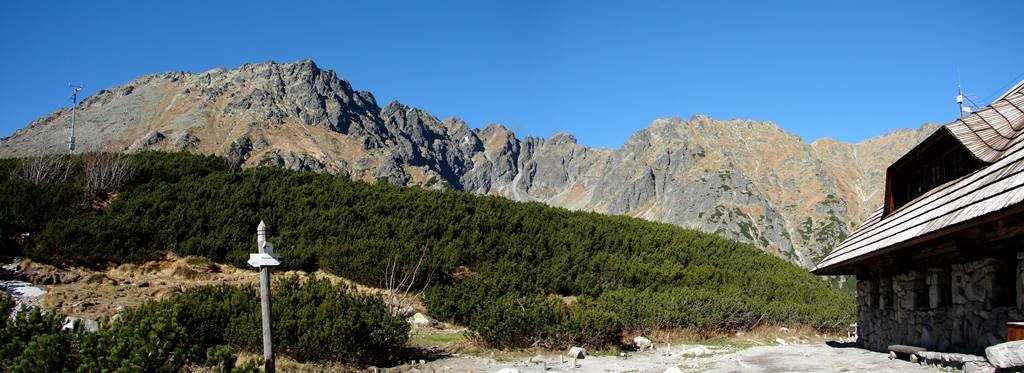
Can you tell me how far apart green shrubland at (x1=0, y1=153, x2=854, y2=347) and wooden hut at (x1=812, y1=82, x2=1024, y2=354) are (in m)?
5.70

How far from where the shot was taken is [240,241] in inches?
830

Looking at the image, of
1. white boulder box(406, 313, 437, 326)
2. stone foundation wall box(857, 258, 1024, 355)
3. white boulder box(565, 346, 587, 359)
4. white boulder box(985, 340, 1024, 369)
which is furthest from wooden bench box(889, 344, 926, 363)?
white boulder box(406, 313, 437, 326)

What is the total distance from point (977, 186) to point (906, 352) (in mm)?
2900

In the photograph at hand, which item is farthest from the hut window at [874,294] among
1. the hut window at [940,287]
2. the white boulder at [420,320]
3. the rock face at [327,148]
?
the rock face at [327,148]

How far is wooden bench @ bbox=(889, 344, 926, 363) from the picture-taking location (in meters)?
9.51

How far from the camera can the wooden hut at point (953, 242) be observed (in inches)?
293

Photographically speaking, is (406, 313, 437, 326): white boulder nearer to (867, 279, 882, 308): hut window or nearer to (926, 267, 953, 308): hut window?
(867, 279, 882, 308): hut window

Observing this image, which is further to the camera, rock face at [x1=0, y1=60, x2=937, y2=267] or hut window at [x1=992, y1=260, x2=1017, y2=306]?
rock face at [x1=0, y1=60, x2=937, y2=267]

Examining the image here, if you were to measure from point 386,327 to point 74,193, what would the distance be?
557 inches

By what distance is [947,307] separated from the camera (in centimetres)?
939

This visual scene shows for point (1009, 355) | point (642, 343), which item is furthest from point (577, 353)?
point (1009, 355)

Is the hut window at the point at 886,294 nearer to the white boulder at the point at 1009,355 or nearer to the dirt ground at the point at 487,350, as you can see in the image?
the dirt ground at the point at 487,350

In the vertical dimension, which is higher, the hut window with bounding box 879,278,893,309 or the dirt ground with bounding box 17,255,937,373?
the hut window with bounding box 879,278,893,309

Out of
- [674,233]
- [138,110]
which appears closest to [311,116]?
[138,110]
